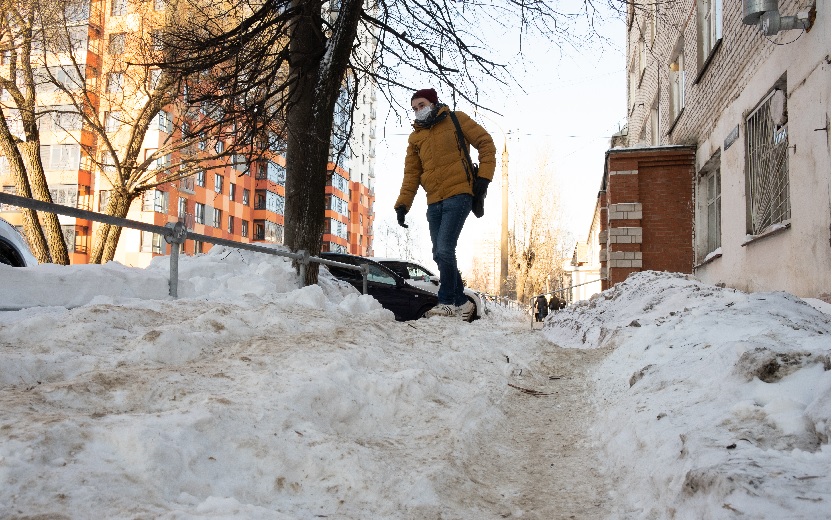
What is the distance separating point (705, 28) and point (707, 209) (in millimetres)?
3191

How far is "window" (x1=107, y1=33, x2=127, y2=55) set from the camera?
18.0m

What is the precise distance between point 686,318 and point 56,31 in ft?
58.5

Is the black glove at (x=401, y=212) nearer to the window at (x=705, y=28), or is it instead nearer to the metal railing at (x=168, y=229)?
the metal railing at (x=168, y=229)

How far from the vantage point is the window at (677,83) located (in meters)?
12.5

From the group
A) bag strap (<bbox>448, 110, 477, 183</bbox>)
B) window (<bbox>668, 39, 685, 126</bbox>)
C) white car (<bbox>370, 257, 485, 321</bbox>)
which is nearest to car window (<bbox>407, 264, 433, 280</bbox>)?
→ white car (<bbox>370, 257, 485, 321</bbox>)

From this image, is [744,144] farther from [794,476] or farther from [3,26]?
[3,26]

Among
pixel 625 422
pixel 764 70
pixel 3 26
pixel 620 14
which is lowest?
pixel 625 422

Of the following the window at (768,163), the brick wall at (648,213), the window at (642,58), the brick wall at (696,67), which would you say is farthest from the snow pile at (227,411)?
the window at (642,58)

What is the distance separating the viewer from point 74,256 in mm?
36469

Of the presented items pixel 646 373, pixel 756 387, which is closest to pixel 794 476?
pixel 756 387

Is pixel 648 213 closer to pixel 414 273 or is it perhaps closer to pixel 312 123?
pixel 414 273

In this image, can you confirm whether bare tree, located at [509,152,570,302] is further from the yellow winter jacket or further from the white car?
the yellow winter jacket

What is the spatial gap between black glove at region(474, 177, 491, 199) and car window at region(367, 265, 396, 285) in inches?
221

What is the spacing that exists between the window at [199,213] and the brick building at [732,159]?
110 feet
